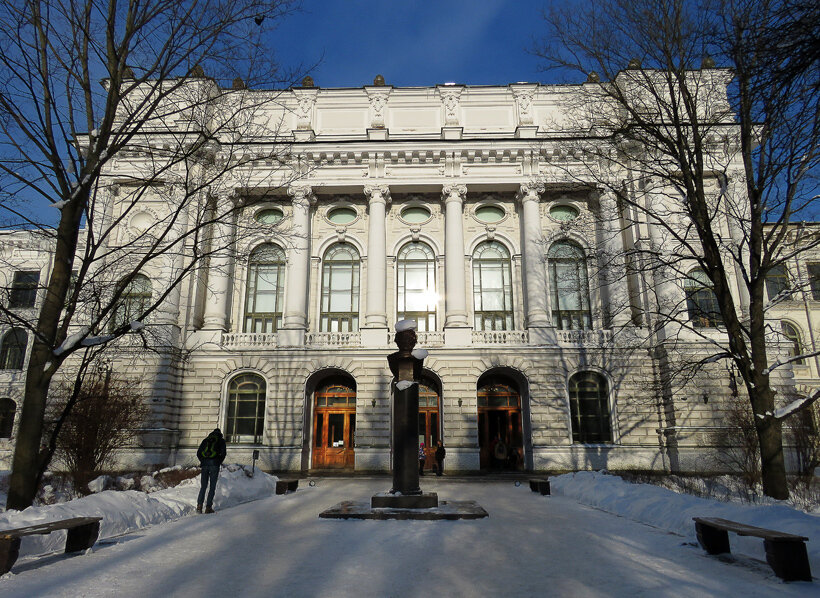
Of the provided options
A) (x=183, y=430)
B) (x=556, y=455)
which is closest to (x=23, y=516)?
(x=183, y=430)

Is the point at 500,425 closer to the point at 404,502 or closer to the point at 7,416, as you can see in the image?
the point at 404,502

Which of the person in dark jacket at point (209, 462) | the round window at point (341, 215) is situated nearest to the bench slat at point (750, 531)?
the person in dark jacket at point (209, 462)

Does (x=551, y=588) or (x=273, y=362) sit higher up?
(x=273, y=362)

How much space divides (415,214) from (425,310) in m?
6.00

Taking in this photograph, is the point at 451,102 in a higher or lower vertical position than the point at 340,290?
A: higher

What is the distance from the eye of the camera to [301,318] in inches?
1107

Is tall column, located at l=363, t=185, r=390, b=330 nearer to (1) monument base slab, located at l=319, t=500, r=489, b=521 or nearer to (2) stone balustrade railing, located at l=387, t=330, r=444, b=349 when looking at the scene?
(2) stone balustrade railing, located at l=387, t=330, r=444, b=349

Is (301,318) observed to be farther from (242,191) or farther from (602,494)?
(602,494)

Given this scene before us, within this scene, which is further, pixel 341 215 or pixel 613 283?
pixel 341 215

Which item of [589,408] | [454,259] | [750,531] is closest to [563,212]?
[454,259]

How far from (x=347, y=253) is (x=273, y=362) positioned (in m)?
7.75

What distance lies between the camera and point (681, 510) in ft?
29.7

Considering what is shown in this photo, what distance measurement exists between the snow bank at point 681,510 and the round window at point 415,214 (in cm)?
1944

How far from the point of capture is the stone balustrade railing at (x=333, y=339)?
90.4ft
